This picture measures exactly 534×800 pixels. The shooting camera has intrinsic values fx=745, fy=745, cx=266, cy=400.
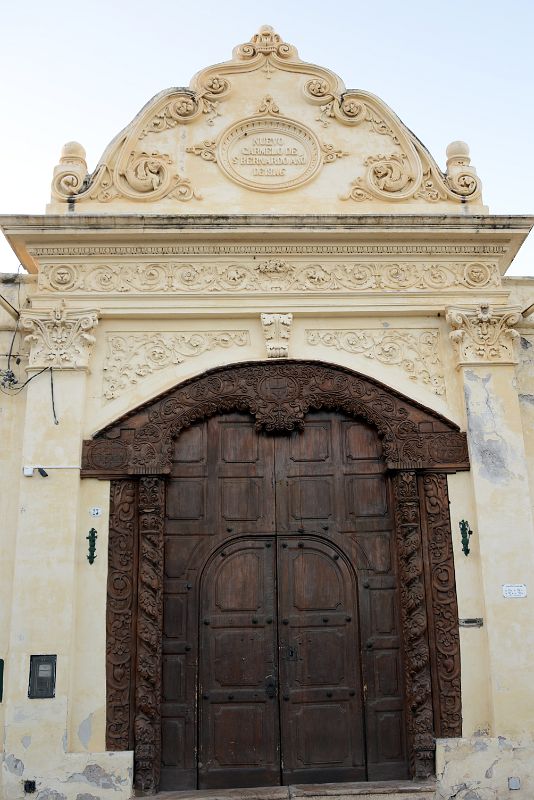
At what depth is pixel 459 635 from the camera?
22.9 ft

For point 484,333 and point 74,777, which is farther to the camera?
point 484,333

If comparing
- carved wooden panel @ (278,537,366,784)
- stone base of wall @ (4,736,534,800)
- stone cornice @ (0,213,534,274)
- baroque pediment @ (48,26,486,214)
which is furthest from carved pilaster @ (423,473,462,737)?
baroque pediment @ (48,26,486,214)

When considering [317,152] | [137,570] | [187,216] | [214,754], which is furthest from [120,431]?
[317,152]

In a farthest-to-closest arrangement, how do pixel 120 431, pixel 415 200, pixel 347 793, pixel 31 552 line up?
pixel 415 200, pixel 120 431, pixel 31 552, pixel 347 793

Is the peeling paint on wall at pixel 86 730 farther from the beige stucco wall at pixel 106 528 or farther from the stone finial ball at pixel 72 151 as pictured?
the stone finial ball at pixel 72 151

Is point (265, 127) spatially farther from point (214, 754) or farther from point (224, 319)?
point (214, 754)

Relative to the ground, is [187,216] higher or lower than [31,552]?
higher

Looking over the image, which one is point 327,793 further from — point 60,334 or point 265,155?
point 265,155

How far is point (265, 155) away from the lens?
8297mm

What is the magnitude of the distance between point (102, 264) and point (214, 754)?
16.2 feet

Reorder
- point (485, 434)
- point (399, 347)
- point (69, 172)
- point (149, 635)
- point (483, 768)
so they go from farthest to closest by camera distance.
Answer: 1. point (69, 172)
2. point (399, 347)
3. point (485, 434)
4. point (149, 635)
5. point (483, 768)

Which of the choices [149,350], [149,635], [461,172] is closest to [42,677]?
[149,635]

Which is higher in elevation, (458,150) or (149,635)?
(458,150)

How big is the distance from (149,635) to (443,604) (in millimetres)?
2779
